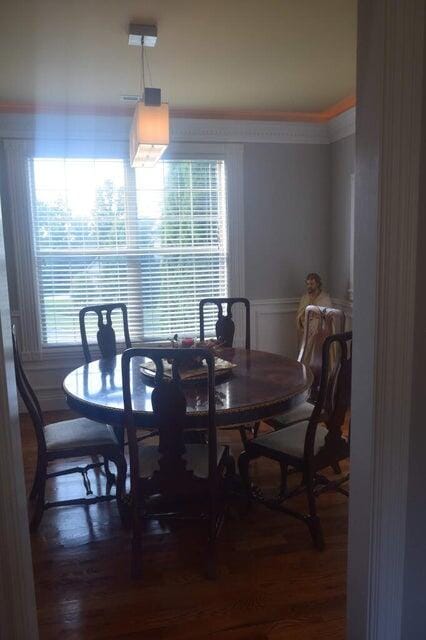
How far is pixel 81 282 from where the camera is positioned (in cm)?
423

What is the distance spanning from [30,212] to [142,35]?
1.95m

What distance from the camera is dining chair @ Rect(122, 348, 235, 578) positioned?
185cm

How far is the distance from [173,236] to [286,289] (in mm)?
1172

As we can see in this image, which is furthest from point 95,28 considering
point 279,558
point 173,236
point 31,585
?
point 279,558

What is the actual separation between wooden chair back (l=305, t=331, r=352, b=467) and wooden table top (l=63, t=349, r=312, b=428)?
0.40 feet

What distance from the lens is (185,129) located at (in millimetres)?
4184

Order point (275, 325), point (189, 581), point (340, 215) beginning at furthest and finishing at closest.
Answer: point (275, 325), point (340, 215), point (189, 581)

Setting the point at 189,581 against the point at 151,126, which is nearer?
the point at 189,581

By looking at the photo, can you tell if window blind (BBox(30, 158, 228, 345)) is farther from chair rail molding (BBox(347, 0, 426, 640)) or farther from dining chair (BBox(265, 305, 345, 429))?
chair rail molding (BBox(347, 0, 426, 640))

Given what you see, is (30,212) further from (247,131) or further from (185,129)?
(247,131)

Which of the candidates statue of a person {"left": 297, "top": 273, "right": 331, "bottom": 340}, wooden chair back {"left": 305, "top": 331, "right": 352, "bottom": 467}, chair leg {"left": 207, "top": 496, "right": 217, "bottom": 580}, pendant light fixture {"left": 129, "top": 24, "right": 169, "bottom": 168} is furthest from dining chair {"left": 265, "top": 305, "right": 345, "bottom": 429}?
pendant light fixture {"left": 129, "top": 24, "right": 169, "bottom": 168}

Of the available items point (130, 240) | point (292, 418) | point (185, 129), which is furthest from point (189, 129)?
point (292, 418)

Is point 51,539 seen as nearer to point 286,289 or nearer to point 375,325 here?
point 375,325

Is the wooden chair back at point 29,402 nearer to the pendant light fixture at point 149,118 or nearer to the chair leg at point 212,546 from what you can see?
the chair leg at point 212,546
